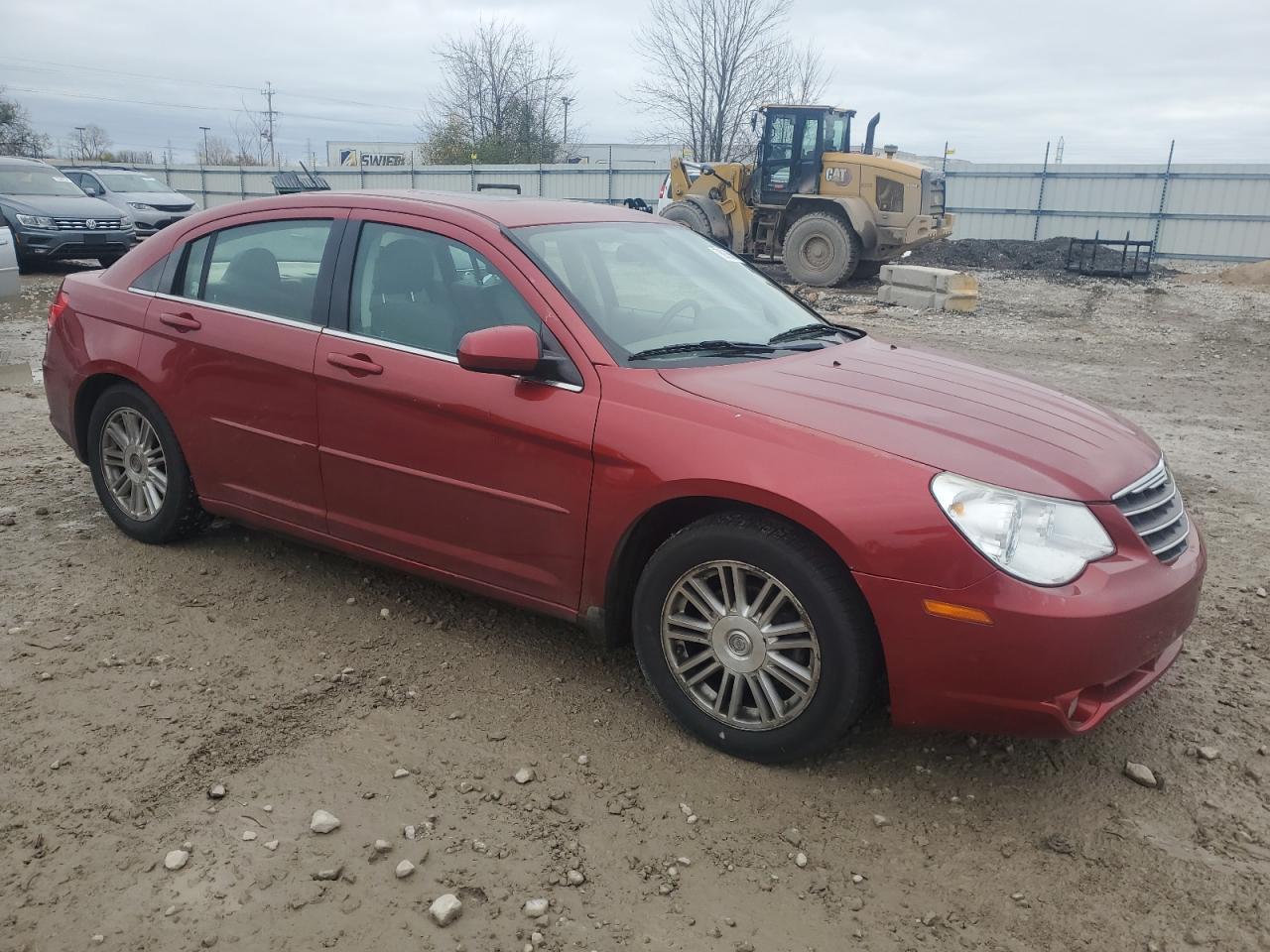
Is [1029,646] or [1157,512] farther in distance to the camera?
[1157,512]

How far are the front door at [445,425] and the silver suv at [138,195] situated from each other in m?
17.5

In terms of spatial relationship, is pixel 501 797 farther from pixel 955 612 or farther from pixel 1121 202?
pixel 1121 202

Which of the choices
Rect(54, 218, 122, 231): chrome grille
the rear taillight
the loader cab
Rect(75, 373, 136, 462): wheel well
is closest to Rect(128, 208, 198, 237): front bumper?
Rect(54, 218, 122, 231): chrome grille

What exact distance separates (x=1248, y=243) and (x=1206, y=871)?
27939 mm

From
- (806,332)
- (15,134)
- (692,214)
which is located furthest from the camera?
(15,134)

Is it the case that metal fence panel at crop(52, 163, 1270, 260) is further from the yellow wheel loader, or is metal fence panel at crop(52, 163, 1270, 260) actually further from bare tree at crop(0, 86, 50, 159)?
bare tree at crop(0, 86, 50, 159)

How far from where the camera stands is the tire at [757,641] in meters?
2.74

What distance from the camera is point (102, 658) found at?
3559 millimetres

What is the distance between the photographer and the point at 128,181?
2130 cm

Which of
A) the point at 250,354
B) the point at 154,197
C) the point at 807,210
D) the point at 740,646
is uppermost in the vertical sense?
the point at 807,210

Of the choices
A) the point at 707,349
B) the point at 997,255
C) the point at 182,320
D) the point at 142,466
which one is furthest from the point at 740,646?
the point at 997,255

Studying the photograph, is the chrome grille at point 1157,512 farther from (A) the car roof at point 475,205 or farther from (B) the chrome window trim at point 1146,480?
(A) the car roof at point 475,205

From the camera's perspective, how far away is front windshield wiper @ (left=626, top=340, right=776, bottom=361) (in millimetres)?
3293

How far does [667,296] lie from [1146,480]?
1770mm
